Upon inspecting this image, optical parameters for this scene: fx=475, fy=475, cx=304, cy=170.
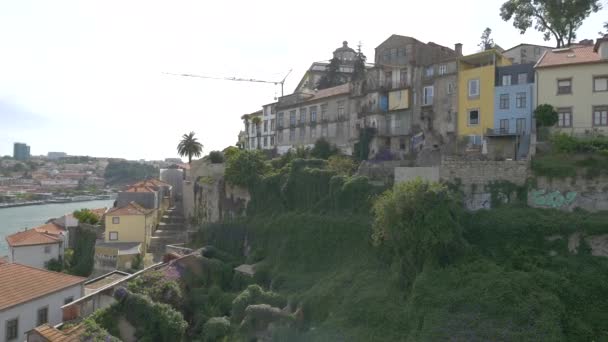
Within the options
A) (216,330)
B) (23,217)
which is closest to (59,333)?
(216,330)

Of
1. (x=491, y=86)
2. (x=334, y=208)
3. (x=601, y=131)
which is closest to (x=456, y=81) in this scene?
(x=491, y=86)

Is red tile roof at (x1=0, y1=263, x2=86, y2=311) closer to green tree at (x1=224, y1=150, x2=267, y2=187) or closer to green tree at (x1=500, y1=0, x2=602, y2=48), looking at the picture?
green tree at (x1=224, y1=150, x2=267, y2=187)

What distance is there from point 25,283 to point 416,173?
22.6 m

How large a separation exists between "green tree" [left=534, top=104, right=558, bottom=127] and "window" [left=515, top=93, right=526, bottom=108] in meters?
2.39

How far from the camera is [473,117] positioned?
3534cm

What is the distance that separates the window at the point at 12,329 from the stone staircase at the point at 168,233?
1886cm

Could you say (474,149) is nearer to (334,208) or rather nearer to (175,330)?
(334,208)

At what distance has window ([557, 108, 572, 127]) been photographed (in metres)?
29.8

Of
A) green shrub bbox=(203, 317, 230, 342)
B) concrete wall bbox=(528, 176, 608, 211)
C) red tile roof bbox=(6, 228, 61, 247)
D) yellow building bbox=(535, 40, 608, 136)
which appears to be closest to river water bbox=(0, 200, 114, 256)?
red tile roof bbox=(6, 228, 61, 247)

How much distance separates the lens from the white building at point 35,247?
128 feet

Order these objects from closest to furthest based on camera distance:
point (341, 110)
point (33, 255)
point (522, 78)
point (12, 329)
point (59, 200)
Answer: point (12, 329)
point (522, 78)
point (33, 255)
point (341, 110)
point (59, 200)

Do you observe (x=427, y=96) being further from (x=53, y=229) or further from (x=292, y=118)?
(x=53, y=229)

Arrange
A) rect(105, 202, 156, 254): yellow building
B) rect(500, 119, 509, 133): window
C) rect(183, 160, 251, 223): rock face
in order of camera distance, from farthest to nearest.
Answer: rect(105, 202, 156, 254): yellow building → rect(183, 160, 251, 223): rock face → rect(500, 119, 509, 133): window

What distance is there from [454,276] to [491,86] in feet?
61.3
